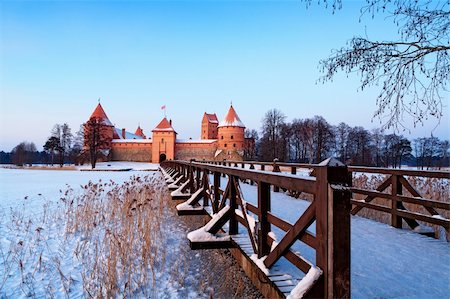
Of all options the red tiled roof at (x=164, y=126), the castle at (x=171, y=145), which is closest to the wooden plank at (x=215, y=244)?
the castle at (x=171, y=145)

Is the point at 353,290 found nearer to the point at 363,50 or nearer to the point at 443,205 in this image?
the point at 443,205

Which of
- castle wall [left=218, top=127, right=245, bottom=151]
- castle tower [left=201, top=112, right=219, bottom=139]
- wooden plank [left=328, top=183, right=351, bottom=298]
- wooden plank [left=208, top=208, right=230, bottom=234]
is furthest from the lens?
castle tower [left=201, top=112, right=219, bottom=139]

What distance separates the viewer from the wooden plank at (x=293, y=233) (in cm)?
174

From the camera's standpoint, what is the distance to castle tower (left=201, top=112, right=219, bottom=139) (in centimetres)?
6925

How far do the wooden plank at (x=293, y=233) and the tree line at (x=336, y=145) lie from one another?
44.6m

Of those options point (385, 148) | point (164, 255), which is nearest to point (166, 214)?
point (164, 255)

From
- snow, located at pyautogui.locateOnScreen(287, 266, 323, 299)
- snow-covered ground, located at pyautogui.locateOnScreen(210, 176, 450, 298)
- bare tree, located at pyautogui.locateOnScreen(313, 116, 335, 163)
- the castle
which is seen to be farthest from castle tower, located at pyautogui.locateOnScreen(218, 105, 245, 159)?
snow, located at pyautogui.locateOnScreen(287, 266, 323, 299)

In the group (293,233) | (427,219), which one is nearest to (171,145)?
(427,219)

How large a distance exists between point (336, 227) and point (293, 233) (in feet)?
1.54

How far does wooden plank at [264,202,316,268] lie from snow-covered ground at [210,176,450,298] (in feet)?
0.61

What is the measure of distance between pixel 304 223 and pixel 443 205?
307cm

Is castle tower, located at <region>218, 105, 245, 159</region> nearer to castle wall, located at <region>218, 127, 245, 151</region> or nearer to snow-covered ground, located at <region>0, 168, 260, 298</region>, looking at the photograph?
castle wall, located at <region>218, 127, 245, 151</region>

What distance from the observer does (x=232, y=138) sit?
57562 mm

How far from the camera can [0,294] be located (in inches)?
135
